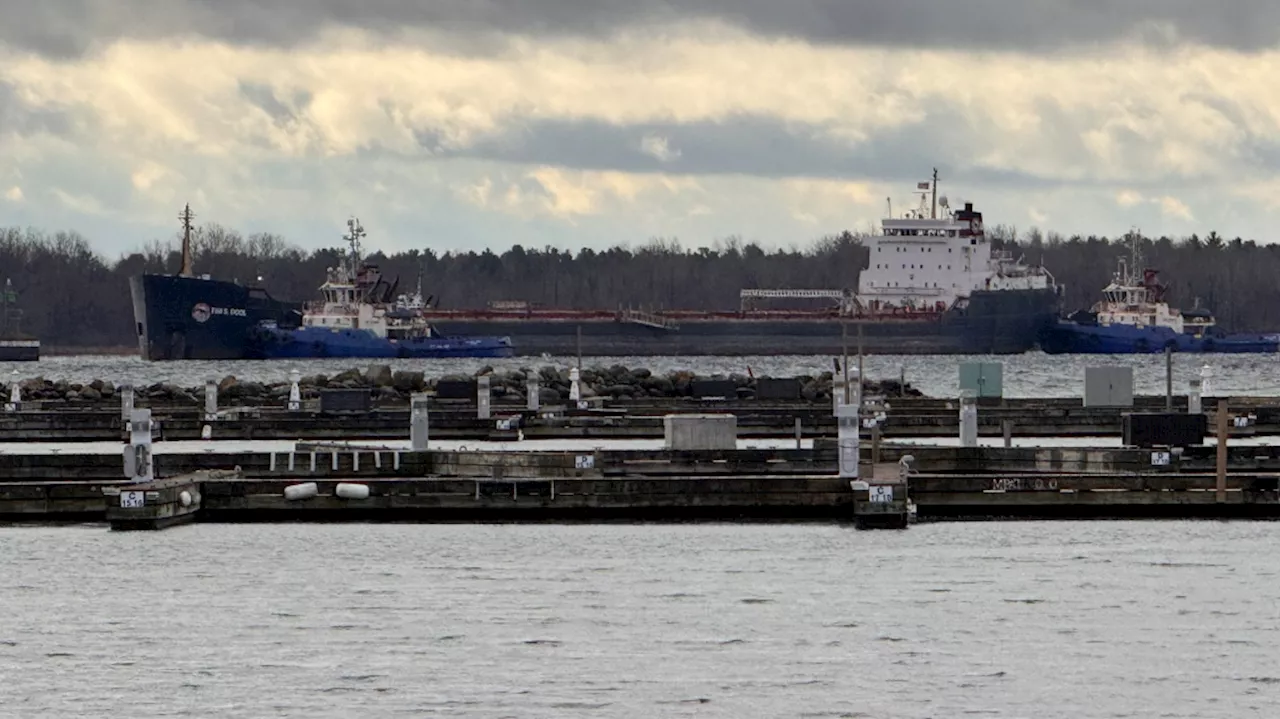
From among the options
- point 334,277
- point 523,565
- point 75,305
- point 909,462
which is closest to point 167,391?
point 909,462

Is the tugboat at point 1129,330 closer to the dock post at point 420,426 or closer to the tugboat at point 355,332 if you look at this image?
the tugboat at point 355,332

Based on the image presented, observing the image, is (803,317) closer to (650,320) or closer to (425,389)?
(650,320)

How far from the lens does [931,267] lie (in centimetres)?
14438

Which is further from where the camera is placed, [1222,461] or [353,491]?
[353,491]

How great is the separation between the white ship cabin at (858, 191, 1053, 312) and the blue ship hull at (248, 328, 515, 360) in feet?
81.7

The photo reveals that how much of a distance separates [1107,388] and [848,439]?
20829 millimetres

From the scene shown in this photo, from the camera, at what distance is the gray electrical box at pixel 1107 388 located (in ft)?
160

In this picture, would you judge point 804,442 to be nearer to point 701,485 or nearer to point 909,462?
point 909,462

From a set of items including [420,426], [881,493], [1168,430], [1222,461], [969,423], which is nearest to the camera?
[881,493]

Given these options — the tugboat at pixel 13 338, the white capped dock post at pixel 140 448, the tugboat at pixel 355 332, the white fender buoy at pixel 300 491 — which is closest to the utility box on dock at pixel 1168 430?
the white fender buoy at pixel 300 491

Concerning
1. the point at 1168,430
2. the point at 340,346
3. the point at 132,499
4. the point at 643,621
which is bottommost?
the point at 643,621

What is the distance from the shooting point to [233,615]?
24.0 meters

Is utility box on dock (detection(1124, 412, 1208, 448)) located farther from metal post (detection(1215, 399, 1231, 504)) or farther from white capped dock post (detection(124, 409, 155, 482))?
white capped dock post (detection(124, 409, 155, 482))

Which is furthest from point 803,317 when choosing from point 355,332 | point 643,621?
point 643,621
